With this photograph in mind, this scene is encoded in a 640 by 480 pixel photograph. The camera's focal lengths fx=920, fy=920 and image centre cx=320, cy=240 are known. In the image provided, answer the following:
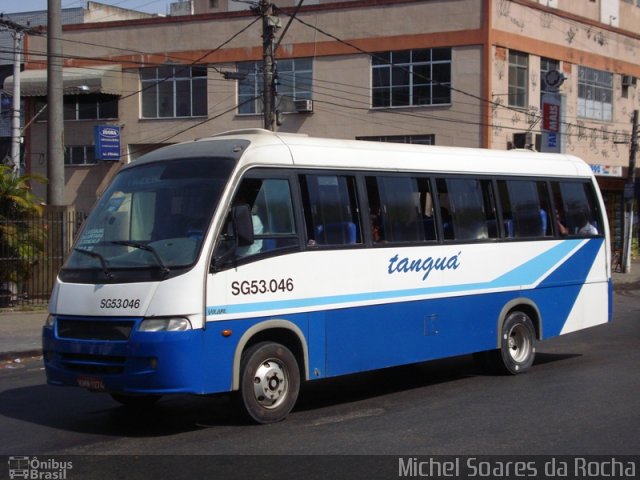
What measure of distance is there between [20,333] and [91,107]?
25.2 meters

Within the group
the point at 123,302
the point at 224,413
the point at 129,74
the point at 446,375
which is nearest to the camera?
the point at 123,302

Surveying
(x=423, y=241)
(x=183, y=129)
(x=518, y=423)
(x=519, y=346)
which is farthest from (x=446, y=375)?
(x=183, y=129)

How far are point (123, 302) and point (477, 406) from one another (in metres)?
A: 3.91

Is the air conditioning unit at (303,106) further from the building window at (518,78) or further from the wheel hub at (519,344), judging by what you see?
the wheel hub at (519,344)

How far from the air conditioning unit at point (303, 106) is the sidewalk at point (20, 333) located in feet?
60.1

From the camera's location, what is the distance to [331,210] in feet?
31.9

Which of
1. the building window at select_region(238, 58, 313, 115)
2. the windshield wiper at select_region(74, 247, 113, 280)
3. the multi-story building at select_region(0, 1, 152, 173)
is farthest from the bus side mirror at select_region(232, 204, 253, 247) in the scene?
the multi-story building at select_region(0, 1, 152, 173)

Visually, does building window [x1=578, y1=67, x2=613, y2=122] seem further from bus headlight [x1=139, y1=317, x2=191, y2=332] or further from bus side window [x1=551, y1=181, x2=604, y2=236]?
bus headlight [x1=139, y1=317, x2=191, y2=332]

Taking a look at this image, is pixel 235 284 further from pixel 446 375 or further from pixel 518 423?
pixel 446 375

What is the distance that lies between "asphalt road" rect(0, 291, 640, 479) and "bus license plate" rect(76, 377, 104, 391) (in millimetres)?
470

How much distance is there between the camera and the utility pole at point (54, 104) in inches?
838

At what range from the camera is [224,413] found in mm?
9625

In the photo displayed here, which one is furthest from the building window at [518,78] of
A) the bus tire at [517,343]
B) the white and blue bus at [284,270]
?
the bus tire at [517,343]

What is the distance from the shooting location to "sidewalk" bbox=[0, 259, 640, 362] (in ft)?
48.3
